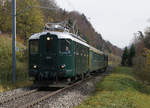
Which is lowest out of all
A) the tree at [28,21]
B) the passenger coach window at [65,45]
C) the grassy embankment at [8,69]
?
the grassy embankment at [8,69]

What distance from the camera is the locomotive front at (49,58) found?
14.3m

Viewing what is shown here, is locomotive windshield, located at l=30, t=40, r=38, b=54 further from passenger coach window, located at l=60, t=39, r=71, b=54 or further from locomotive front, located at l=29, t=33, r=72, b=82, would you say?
passenger coach window, located at l=60, t=39, r=71, b=54

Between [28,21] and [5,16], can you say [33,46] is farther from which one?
[5,16]

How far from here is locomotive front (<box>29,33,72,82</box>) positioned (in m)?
14.3

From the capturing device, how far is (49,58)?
47.5ft

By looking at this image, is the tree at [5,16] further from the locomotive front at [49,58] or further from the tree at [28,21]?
the locomotive front at [49,58]

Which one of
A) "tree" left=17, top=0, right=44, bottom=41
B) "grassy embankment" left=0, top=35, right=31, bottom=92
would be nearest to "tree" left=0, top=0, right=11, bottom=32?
"tree" left=17, top=0, right=44, bottom=41

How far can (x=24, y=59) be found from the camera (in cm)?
2556

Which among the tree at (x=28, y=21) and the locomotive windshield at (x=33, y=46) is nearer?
the locomotive windshield at (x=33, y=46)

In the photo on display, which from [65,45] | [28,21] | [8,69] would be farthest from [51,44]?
[28,21]

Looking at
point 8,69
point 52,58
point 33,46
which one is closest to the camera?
point 52,58

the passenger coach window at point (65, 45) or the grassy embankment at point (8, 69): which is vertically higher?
the passenger coach window at point (65, 45)

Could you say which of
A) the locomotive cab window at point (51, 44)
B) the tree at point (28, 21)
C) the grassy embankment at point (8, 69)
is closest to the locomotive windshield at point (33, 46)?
the locomotive cab window at point (51, 44)

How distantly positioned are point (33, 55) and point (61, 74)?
6.42 feet
